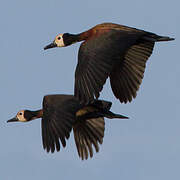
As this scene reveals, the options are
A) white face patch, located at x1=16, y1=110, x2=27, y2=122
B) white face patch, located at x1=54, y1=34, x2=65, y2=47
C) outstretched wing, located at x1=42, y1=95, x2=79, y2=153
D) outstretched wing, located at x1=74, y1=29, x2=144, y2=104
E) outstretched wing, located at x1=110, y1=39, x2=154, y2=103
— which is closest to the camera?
outstretched wing, located at x1=74, y1=29, x2=144, y2=104

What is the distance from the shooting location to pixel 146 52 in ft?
56.4

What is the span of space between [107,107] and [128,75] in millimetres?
1298

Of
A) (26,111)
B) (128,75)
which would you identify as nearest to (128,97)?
(128,75)

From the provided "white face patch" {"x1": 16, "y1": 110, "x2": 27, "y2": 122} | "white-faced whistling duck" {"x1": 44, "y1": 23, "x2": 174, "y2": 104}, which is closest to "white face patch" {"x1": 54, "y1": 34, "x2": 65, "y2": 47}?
"white-faced whistling duck" {"x1": 44, "y1": 23, "x2": 174, "y2": 104}

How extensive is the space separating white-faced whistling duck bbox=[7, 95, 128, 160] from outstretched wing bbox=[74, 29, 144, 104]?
1.26 m

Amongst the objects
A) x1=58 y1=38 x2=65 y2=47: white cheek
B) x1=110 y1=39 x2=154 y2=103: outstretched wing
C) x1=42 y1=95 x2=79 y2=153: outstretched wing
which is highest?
x1=58 y1=38 x2=65 y2=47: white cheek

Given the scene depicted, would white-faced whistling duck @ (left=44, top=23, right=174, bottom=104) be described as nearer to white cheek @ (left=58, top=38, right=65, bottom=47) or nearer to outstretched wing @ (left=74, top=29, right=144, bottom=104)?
outstretched wing @ (left=74, top=29, right=144, bottom=104)

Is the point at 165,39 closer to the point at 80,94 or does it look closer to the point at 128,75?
the point at 128,75

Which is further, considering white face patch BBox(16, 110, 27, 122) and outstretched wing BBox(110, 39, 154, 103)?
white face patch BBox(16, 110, 27, 122)

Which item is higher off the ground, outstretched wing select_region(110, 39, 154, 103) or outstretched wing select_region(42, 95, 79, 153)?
outstretched wing select_region(110, 39, 154, 103)

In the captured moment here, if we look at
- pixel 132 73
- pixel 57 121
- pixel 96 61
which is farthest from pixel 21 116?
pixel 96 61

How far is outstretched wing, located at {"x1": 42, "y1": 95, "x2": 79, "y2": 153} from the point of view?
16594 mm

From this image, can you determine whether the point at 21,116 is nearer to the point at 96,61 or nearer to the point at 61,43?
the point at 61,43

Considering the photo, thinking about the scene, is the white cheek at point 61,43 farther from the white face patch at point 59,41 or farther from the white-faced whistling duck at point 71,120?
the white-faced whistling duck at point 71,120
